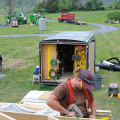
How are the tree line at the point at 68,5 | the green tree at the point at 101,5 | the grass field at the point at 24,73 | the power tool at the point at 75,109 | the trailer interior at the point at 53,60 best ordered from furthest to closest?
the green tree at the point at 101,5 < the tree line at the point at 68,5 < the trailer interior at the point at 53,60 < the grass field at the point at 24,73 < the power tool at the point at 75,109

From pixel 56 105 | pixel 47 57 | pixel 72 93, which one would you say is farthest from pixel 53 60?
pixel 56 105

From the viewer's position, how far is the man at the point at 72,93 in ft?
14.5

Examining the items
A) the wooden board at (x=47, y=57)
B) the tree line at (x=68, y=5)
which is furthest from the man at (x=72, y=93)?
the tree line at (x=68, y=5)

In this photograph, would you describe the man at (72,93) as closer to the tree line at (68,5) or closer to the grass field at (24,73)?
the grass field at (24,73)

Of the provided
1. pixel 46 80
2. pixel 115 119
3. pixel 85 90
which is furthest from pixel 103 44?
pixel 85 90

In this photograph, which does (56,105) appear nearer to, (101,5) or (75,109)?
(75,109)

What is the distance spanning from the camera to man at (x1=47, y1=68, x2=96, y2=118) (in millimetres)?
4414

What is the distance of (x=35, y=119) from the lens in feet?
14.4

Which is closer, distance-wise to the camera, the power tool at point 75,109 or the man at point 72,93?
the man at point 72,93

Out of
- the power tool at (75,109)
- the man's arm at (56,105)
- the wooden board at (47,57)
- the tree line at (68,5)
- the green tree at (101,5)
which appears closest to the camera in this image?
the man's arm at (56,105)

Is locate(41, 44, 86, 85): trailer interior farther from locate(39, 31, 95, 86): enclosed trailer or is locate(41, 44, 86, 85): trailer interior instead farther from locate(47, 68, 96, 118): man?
locate(47, 68, 96, 118): man

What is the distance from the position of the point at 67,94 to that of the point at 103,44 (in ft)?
68.8

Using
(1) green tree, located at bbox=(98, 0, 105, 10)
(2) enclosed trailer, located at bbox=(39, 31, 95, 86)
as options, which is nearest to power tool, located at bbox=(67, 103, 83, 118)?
(2) enclosed trailer, located at bbox=(39, 31, 95, 86)

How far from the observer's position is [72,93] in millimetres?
4633
